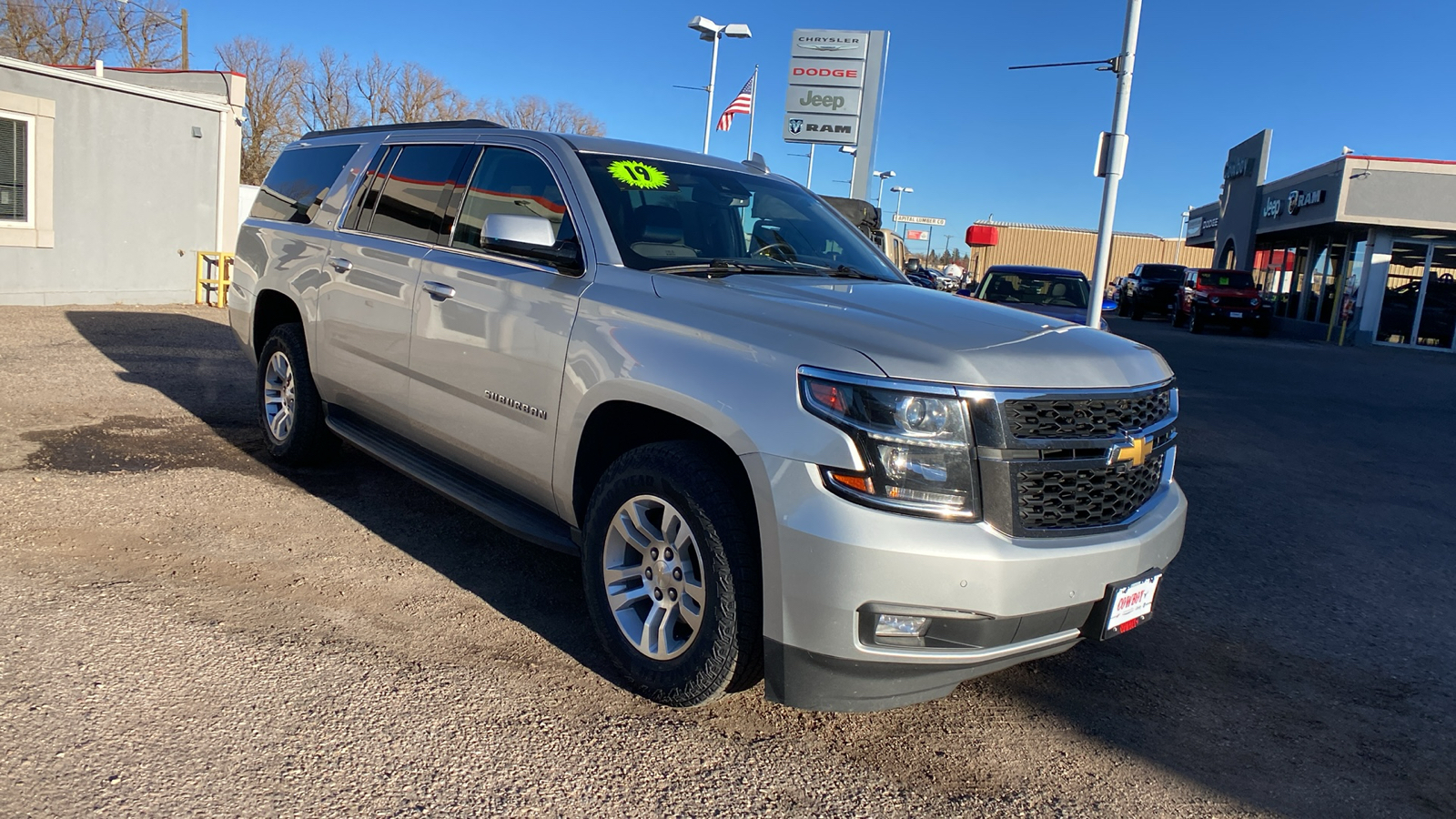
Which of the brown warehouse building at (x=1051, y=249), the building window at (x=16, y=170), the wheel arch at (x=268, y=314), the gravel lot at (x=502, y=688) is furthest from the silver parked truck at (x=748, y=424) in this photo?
the brown warehouse building at (x=1051, y=249)

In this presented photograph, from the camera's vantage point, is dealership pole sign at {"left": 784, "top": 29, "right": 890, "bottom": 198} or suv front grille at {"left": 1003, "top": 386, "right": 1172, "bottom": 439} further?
dealership pole sign at {"left": 784, "top": 29, "right": 890, "bottom": 198}

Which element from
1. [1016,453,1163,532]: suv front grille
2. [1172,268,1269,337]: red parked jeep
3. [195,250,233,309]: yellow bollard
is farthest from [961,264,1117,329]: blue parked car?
[1172,268,1269,337]: red parked jeep

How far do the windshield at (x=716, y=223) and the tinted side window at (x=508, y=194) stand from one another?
0.19 metres

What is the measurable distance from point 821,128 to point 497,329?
24.1 meters

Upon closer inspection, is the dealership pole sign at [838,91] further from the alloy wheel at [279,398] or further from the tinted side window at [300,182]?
the alloy wheel at [279,398]

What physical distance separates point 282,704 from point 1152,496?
2.91 meters

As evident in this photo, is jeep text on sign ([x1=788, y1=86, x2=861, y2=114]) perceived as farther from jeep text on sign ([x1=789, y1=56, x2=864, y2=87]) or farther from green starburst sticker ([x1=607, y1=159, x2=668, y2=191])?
green starburst sticker ([x1=607, y1=159, x2=668, y2=191])

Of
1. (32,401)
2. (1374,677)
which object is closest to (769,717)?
(1374,677)

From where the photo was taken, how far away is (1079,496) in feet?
9.84

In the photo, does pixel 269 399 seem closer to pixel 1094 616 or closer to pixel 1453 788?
pixel 1094 616

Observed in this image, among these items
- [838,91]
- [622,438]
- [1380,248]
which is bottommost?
[622,438]

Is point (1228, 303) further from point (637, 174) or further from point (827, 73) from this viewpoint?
point (637, 174)

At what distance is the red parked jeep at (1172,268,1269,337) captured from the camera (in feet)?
89.3

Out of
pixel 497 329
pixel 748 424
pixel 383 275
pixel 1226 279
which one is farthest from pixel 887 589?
→ pixel 1226 279
